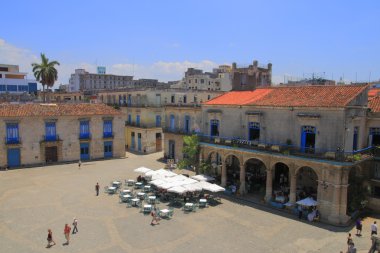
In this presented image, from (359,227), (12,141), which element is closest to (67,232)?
(359,227)

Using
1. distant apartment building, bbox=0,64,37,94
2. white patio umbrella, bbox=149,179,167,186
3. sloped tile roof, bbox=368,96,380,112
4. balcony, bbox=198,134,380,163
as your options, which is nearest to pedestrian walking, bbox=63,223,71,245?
white patio umbrella, bbox=149,179,167,186

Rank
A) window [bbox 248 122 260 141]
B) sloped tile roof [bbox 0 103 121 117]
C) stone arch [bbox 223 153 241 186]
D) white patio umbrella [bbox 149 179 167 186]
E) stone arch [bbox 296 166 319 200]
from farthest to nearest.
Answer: sloped tile roof [bbox 0 103 121 117] < stone arch [bbox 223 153 241 186] < window [bbox 248 122 260 141] < stone arch [bbox 296 166 319 200] < white patio umbrella [bbox 149 179 167 186]

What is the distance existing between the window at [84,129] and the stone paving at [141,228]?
47.5ft

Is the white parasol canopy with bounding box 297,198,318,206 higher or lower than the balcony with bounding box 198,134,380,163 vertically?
lower

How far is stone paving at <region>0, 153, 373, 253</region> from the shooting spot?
20062mm

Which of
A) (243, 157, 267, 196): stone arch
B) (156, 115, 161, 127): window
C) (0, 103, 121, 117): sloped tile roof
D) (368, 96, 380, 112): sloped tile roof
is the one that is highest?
(368, 96, 380, 112): sloped tile roof

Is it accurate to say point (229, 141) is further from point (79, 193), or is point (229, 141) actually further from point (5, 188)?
point (5, 188)

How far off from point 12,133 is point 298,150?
113 feet

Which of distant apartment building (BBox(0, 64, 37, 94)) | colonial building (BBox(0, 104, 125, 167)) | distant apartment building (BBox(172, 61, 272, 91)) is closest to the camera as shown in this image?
colonial building (BBox(0, 104, 125, 167))

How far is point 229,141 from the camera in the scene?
31641 mm

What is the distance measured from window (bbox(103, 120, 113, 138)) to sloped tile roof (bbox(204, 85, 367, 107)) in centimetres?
1842

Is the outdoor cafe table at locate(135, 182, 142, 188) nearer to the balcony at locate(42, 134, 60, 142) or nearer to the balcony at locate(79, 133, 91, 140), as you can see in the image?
the balcony at locate(79, 133, 91, 140)

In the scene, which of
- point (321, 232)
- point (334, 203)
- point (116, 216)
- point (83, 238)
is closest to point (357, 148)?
point (334, 203)

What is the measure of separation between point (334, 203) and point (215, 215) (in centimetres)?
910
